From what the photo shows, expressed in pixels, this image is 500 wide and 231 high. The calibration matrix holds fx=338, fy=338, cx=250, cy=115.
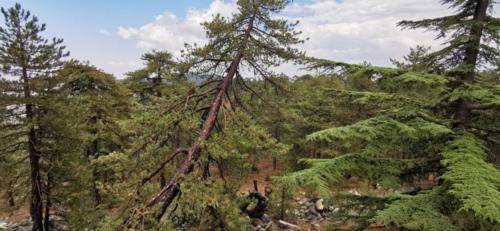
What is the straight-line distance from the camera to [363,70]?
6914 millimetres

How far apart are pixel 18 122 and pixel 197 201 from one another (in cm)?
924

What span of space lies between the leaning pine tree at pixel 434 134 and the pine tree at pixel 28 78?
442 inches

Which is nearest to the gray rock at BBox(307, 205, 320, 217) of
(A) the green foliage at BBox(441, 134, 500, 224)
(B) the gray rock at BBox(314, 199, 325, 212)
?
(B) the gray rock at BBox(314, 199, 325, 212)

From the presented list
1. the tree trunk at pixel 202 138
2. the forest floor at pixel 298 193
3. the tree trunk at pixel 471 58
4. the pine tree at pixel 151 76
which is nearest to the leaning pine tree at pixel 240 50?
the tree trunk at pixel 202 138

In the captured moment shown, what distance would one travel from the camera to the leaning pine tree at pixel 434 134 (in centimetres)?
545

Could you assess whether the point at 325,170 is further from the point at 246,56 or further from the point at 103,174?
the point at 103,174

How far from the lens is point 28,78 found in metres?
13.1

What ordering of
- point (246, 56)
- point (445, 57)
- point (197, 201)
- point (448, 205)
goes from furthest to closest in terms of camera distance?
point (246, 56), point (197, 201), point (445, 57), point (448, 205)

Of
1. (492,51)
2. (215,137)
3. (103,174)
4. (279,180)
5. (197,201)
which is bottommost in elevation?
(103,174)

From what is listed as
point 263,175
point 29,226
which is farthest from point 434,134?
point 263,175

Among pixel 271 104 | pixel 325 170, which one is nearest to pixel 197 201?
pixel 325 170

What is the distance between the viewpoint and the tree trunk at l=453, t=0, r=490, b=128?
6.86 meters

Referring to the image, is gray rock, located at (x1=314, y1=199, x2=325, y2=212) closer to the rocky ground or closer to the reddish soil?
the reddish soil

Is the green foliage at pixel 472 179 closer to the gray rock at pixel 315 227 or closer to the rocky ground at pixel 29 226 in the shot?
the gray rock at pixel 315 227
